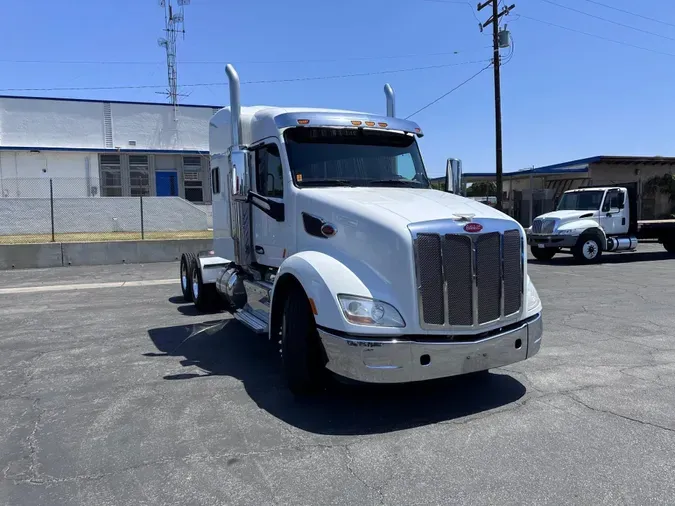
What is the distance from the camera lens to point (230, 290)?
7285mm

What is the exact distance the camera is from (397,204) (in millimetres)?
4852

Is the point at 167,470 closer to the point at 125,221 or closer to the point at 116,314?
the point at 116,314

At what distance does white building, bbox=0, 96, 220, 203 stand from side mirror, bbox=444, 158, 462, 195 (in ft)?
75.8

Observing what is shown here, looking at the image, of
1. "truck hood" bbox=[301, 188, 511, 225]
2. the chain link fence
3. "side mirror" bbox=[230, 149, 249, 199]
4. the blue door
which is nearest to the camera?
"truck hood" bbox=[301, 188, 511, 225]

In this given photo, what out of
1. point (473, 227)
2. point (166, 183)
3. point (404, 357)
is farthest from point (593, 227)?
point (166, 183)

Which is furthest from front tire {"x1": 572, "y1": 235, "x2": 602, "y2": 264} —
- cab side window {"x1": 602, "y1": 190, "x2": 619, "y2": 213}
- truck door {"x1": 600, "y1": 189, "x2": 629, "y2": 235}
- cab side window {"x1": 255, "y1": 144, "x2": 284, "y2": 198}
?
cab side window {"x1": 255, "y1": 144, "x2": 284, "y2": 198}

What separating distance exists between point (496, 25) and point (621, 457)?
75.5 ft

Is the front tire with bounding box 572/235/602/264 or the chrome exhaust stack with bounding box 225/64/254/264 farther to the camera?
the front tire with bounding box 572/235/602/264

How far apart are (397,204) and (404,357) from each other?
1475mm

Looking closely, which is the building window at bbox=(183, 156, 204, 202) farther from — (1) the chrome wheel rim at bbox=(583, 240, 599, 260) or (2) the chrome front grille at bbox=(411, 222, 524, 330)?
(2) the chrome front grille at bbox=(411, 222, 524, 330)

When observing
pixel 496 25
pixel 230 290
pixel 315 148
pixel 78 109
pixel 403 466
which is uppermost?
pixel 496 25

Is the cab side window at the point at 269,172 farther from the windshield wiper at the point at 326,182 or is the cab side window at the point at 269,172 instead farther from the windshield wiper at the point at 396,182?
the windshield wiper at the point at 396,182

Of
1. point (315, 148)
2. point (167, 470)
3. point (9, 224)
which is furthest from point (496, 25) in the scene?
point (167, 470)

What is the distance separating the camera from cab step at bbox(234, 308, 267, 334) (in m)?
5.70
